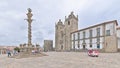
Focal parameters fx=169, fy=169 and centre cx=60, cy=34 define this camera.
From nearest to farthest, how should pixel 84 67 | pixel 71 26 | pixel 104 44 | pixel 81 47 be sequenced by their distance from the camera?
pixel 84 67 → pixel 104 44 → pixel 81 47 → pixel 71 26

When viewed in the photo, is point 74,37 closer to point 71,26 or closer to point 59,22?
point 71,26

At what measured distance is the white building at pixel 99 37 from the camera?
5111 centimetres

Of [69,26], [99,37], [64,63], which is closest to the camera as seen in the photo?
[64,63]

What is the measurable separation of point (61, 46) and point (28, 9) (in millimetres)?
51596

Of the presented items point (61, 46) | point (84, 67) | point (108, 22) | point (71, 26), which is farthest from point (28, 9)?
point (61, 46)

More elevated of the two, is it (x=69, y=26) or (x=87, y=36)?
(x=69, y=26)

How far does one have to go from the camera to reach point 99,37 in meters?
56.9

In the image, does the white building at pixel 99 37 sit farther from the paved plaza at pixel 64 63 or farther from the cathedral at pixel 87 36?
the paved plaza at pixel 64 63

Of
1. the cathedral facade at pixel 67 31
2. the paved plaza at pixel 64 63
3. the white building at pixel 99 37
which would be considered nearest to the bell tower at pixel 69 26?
the cathedral facade at pixel 67 31

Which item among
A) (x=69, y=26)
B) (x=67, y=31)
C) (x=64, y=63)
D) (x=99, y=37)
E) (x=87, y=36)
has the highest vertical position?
(x=69, y=26)

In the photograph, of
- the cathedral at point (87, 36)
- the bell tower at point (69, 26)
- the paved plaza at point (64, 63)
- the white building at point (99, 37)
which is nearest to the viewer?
the paved plaza at point (64, 63)

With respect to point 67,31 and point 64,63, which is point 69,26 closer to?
point 67,31

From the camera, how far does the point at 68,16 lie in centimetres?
7900

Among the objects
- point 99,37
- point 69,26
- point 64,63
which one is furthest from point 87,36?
→ point 64,63
